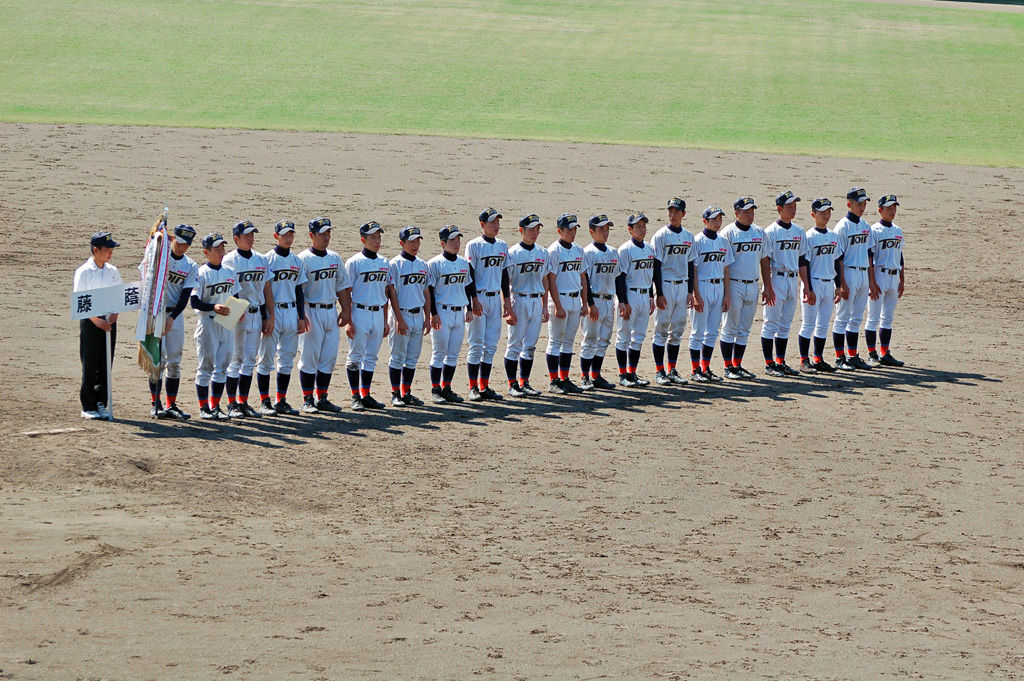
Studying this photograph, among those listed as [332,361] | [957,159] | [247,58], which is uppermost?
[247,58]

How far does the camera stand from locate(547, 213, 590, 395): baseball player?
35.4ft

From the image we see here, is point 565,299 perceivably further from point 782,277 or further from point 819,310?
point 819,310

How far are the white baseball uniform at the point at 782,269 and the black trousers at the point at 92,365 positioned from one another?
587cm

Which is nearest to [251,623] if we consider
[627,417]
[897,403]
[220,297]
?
[220,297]

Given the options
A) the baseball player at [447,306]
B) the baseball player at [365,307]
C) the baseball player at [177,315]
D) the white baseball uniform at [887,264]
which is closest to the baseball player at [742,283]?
the white baseball uniform at [887,264]

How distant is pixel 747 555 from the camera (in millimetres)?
7270

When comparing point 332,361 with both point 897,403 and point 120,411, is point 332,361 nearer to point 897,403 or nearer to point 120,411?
point 120,411

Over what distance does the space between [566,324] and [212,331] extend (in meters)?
3.07

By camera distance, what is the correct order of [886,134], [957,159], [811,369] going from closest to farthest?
[811,369] → [957,159] → [886,134]

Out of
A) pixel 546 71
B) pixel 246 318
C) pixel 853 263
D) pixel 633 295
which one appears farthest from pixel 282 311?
pixel 546 71

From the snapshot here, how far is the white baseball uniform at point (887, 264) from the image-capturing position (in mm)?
12117

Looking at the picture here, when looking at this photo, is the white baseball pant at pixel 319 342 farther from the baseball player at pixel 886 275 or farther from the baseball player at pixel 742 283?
the baseball player at pixel 886 275

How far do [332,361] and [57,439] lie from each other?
2.35 m

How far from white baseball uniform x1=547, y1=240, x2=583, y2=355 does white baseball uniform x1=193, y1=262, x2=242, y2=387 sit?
9.18ft
